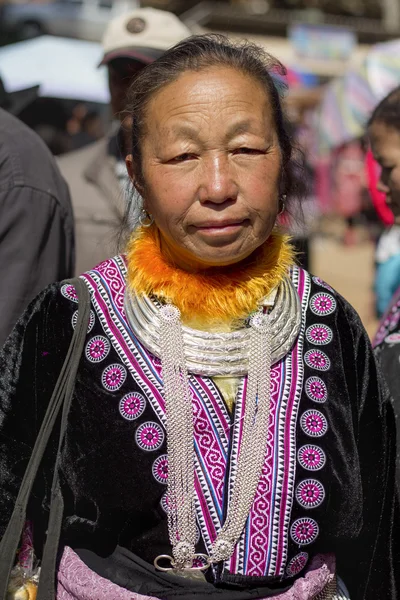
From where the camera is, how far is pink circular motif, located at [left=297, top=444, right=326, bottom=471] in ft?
6.13

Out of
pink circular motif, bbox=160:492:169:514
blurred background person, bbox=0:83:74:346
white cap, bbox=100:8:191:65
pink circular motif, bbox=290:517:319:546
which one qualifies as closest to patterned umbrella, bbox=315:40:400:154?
white cap, bbox=100:8:191:65

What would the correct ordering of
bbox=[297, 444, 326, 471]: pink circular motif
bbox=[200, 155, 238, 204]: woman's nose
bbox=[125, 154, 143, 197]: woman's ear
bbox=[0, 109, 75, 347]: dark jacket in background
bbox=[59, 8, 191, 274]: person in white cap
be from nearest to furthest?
bbox=[200, 155, 238, 204]: woman's nose
bbox=[297, 444, 326, 471]: pink circular motif
bbox=[125, 154, 143, 197]: woman's ear
bbox=[0, 109, 75, 347]: dark jacket in background
bbox=[59, 8, 191, 274]: person in white cap

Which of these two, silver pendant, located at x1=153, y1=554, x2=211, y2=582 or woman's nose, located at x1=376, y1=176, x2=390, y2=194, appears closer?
silver pendant, located at x1=153, y1=554, x2=211, y2=582

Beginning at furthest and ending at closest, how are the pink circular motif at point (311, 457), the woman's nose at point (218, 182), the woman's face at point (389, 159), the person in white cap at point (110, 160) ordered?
the person in white cap at point (110, 160) < the woman's face at point (389, 159) < the pink circular motif at point (311, 457) < the woman's nose at point (218, 182)

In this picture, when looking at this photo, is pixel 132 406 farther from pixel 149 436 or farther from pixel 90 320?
pixel 90 320

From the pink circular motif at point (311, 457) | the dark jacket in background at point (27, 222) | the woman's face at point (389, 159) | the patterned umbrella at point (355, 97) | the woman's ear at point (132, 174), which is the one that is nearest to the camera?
the pink circular motif at point (311, 457)

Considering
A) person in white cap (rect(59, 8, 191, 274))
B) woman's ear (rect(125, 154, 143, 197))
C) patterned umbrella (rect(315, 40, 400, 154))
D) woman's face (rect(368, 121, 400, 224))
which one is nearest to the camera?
woman's ear (rect(125, 154, 143, 197))

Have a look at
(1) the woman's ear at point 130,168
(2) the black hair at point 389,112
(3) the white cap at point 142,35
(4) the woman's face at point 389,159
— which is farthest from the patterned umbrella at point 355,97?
(1) the woman's ear at point 130,168

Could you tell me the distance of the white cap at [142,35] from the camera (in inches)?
139

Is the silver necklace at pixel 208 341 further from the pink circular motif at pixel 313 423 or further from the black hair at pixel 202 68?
the black hair at pixel 202 68

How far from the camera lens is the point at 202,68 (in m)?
1.85

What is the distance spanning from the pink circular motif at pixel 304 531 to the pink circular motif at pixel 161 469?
305mm

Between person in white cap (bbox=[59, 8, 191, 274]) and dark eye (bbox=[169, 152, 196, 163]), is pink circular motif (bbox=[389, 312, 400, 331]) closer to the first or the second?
dark eye (bbox=[169, 152, 196, 163])

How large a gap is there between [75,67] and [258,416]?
3960mm
